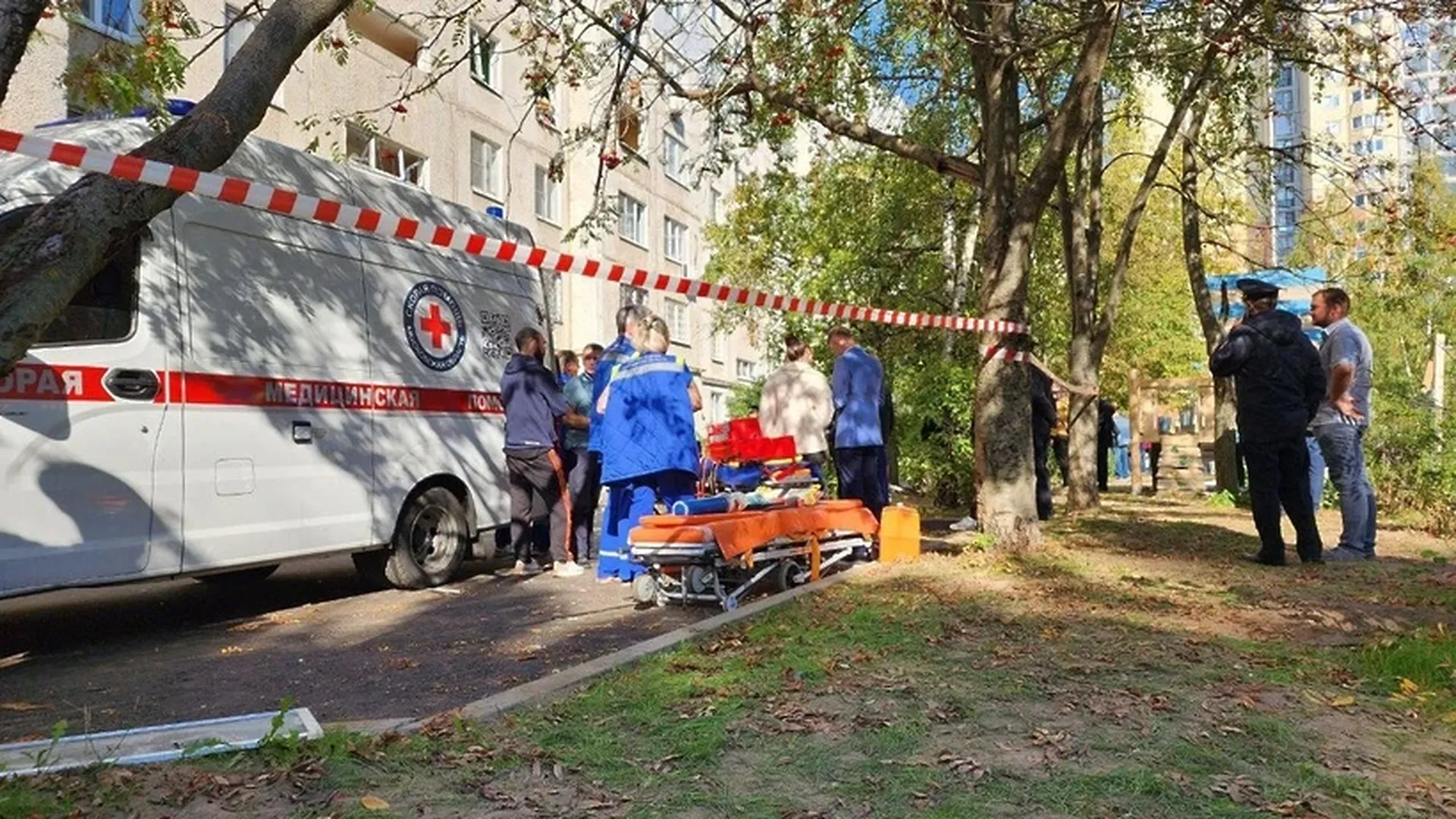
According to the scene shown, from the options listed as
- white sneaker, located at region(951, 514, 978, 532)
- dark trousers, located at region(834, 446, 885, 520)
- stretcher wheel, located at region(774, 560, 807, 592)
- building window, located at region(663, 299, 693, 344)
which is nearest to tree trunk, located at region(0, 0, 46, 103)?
stretcher wheel, located at region(774, 560, 807, 592)

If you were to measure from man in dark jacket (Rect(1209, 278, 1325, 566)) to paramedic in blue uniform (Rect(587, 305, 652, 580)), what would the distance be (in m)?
4.04

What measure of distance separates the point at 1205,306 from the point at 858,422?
752 cm

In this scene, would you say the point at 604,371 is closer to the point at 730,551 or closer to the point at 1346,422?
the point at 730,551

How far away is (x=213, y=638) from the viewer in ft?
21.5

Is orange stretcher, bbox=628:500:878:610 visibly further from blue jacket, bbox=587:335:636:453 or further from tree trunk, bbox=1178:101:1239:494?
tree trunk, bbox=1178:101:1239:494

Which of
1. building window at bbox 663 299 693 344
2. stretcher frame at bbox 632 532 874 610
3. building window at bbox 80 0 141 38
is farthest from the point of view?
building window at bbox 663 299 693 344

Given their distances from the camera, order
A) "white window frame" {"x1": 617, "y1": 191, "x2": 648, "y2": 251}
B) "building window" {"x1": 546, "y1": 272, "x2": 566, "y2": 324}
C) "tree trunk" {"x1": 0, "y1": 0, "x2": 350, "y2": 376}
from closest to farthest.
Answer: "tree trunk" {"x1": 0, "y1": 0, "x2": 350, "y2": 376} → "building window" {"x1": 546, "y1": 272, "x2": 566, "y2": 324} → "white window frame" {"x1": 617, "y1": 191, "x2": 648, "y2": 251}

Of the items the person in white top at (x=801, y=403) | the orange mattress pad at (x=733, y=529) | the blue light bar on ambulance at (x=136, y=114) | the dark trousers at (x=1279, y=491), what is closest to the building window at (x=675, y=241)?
the person in white top at (x=801, y=403)

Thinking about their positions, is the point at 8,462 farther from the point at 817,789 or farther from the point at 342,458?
the point at 817,789

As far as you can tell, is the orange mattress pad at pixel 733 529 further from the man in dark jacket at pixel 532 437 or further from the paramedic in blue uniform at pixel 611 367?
the man in dark jacket at pixel 532 437

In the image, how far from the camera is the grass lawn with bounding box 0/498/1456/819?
10.6 ft

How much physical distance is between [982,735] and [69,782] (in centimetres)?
279

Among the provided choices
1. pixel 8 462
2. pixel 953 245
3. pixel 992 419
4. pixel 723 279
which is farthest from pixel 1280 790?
pixel 723 279

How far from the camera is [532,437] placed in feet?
27.7
